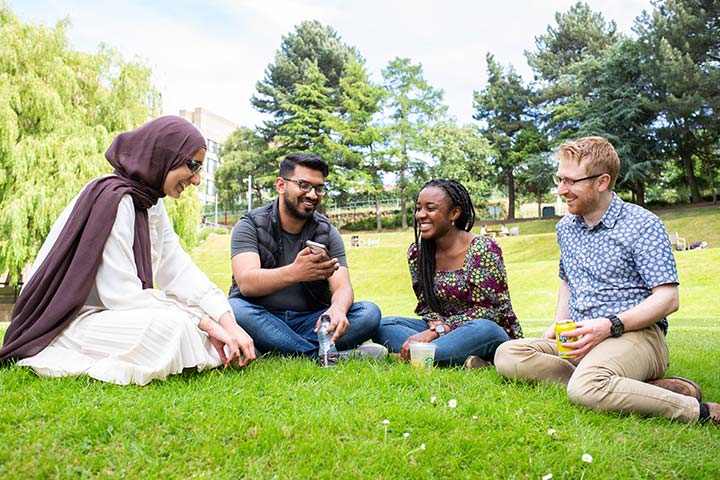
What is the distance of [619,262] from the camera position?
3369 mm

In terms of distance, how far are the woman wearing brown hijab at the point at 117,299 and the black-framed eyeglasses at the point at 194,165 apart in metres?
0.04

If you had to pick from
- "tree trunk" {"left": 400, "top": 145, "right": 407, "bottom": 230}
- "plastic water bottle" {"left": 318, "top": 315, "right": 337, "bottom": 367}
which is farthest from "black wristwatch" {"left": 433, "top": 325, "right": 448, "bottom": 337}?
"tree trunk" {"left": 400, "top": 145, "right": 407, "bottom": 230}

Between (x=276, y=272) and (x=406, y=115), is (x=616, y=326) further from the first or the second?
(x=406, y=115)

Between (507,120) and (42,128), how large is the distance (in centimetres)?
3363

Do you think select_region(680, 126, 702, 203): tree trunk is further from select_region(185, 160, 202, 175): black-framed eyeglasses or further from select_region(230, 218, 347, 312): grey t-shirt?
select_region(185, 160, 202, 175): black-framed eyeglasses

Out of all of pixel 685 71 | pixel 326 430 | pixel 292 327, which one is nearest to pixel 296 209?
pixel 292 327

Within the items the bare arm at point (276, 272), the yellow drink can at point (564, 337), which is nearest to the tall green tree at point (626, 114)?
the bare arm at point (276, 272)

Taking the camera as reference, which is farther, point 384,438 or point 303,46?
point 303,46

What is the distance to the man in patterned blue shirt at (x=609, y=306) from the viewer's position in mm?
3020

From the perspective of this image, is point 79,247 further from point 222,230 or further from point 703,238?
point 222,230

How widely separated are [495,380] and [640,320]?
94cm

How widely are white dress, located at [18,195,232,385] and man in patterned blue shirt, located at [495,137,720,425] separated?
1957mm

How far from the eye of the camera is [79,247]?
3.17 meters

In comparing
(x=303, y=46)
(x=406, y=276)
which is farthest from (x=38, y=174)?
(x=303, y=46)
